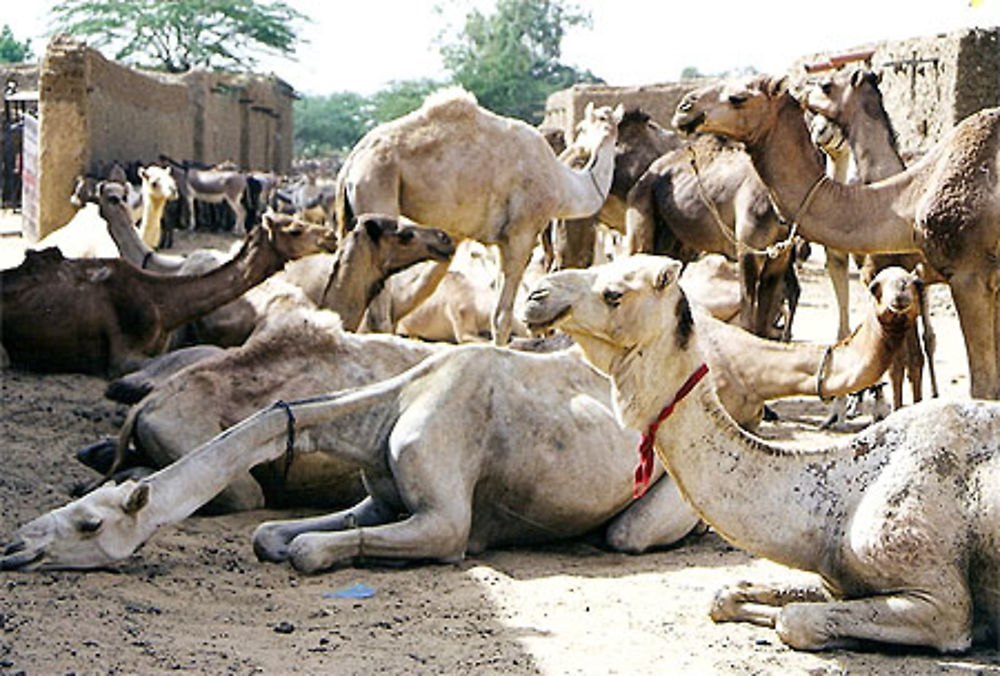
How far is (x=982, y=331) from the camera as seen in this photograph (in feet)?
26.1

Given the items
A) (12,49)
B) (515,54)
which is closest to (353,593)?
(515,54)

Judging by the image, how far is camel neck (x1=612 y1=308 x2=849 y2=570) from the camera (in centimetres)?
441

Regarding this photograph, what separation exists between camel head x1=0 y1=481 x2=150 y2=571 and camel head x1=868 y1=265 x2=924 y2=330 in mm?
3375

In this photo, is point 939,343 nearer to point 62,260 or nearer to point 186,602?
point 62,260

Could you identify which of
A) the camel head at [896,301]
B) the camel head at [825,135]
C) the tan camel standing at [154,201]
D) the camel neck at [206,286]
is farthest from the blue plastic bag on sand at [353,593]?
the tan camel standing at [154,201]

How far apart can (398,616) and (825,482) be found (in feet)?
4.78

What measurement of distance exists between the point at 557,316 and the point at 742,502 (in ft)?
2.75

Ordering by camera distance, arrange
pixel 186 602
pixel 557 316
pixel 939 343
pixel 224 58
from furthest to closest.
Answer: pixel 224 58
pixel 939 343
pixel 186 602
pixel 557 316

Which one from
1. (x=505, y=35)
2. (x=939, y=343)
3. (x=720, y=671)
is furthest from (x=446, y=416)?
(x=505, y=35)

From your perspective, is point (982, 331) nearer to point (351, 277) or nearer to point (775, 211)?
point (775, 211)

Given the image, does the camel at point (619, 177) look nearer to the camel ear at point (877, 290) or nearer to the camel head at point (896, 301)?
the camel ear at point (877, 290)

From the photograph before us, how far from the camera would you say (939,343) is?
13953mm

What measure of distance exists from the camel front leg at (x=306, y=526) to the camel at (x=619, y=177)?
828 cm

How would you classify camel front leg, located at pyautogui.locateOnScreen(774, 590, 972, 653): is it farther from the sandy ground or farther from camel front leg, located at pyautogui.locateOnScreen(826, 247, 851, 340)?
camel front leg, located at pyautogui.locateOnScreen(826, 247, 851, 340)
